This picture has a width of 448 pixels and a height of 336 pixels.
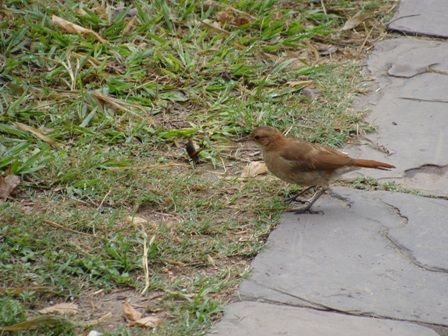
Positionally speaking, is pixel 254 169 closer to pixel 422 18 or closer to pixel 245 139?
pixel 245 139

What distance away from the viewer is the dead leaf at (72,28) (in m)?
7.04

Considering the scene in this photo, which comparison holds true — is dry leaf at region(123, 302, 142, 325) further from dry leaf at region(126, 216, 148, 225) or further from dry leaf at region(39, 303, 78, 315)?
dry leaf at region(126, 216, 148, 225)

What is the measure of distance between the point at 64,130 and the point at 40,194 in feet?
2.51

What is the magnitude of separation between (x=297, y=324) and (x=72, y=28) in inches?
143

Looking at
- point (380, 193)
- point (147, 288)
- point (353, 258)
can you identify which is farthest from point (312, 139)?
point (147, 288)

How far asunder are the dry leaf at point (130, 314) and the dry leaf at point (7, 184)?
1.30 meters

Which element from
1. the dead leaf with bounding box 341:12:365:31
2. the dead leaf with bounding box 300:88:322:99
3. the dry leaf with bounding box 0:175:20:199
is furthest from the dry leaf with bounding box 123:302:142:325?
the dead leaf with bounding box 341:12:365:31

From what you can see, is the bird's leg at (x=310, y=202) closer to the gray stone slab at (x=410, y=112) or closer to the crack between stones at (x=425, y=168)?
the gray stone slab at (x=410, y=112)

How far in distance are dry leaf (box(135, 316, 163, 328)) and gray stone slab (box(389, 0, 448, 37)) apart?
13.5 ft

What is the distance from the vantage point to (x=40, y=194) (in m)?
5.35

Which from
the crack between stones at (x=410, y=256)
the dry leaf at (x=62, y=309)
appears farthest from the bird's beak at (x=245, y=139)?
the dry leaf at (x=62, y=309)

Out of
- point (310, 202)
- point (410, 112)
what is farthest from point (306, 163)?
point (410, 112)

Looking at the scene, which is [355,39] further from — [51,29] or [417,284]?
[417,284]

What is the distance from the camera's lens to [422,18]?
7.77m
